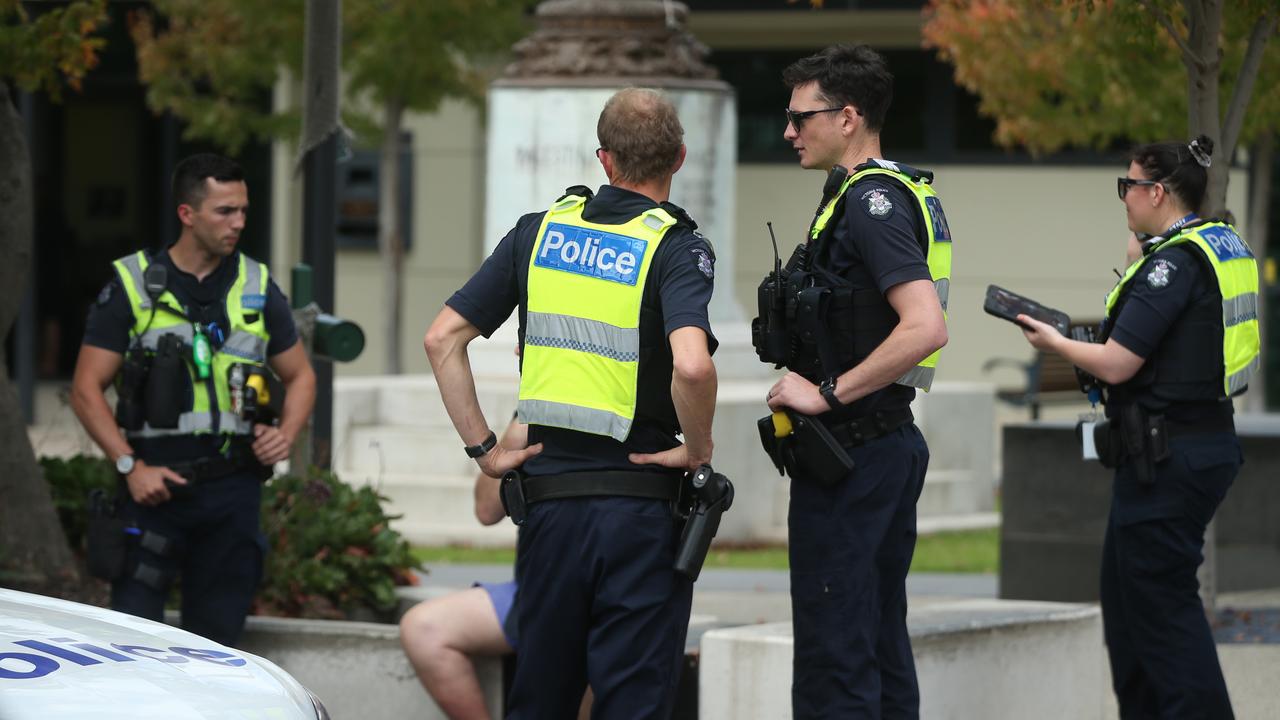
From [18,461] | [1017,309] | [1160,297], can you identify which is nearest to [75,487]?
[18,461]

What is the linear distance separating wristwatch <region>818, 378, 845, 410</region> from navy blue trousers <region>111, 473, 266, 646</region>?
2024 mm

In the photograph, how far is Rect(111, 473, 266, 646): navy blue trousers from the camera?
567 centimetres

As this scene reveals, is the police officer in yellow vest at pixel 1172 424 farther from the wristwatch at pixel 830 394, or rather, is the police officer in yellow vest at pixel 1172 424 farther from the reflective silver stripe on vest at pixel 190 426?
the reflective silver stripe on vest at pixel 190 426

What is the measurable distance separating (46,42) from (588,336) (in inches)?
140

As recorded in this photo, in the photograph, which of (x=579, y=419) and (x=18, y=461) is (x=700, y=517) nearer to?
(x=579, y=419)

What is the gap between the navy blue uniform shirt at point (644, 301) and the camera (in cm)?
441

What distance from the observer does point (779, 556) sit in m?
11.4

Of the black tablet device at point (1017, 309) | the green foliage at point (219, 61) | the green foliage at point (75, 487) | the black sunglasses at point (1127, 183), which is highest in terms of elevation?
the green foliage at point (219, 61)

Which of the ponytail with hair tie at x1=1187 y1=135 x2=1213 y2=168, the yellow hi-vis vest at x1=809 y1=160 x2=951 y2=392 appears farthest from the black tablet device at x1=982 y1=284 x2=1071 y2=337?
the yellow hi-vis vest at x1=809 y1=160 x2=951 y2=392

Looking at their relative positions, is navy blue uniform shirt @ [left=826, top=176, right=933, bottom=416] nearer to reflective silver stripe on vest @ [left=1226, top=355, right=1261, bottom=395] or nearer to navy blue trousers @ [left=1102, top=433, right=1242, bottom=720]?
navy blue trousers @ [left=1102, top=433, right=1242, bottom=720]

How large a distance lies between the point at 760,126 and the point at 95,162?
9.43 metres

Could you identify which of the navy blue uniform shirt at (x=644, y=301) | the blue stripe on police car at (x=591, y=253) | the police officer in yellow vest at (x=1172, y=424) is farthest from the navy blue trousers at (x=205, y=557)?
the police officer in yellow vest at (x=1172, y=424)

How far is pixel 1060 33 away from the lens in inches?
538

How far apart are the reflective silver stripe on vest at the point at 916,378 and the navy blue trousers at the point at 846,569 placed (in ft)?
0.42
